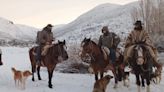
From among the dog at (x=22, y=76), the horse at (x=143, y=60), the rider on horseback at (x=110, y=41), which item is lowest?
the dog at (x=22, y=76)

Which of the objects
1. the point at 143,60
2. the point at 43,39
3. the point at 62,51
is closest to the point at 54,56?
the point at 62,51

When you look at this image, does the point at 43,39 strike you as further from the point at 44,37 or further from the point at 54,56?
the point at 54,56

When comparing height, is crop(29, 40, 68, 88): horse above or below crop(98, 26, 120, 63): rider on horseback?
below

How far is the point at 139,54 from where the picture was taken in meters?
13.0

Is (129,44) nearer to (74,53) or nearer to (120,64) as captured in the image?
(120,64)

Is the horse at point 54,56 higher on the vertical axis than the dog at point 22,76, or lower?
higher

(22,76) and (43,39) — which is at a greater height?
(43,39)

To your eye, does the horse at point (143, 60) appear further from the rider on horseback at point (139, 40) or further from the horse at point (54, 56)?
the horse at point (54, 56)

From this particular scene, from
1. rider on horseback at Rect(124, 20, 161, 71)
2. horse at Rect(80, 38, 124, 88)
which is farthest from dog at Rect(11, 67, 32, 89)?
rider on horseback at Rect(124, 20, 161, 71)

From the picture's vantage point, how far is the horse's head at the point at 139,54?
12872 mm

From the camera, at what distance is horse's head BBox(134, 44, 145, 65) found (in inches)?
507

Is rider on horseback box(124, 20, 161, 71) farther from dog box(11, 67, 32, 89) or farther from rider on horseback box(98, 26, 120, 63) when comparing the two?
dog box(11, 67, 32, 89)

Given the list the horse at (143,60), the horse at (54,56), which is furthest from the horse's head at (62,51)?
the horse at (143,60)

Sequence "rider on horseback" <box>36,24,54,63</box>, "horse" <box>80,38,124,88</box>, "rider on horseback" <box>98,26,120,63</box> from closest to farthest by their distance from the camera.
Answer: "horse" <box>80,38,124,88</box>, "rider on horseback" <box>98,26,120,63</box>, "rider on horseback" <box>36,24,54,63</box>
